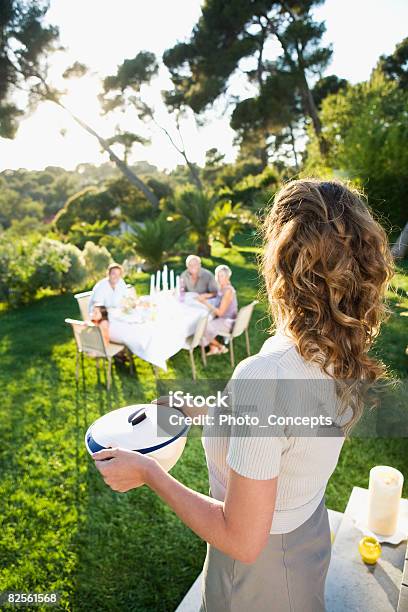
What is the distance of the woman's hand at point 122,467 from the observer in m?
0.83

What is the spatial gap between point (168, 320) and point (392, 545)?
10.1 feet

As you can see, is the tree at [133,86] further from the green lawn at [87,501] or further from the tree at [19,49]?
the green lawn at [87,501]

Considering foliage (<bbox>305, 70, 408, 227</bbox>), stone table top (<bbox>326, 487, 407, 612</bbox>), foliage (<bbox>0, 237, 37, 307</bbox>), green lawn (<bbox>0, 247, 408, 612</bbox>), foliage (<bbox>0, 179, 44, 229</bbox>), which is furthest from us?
foliage (<bbox>0, 179, 44, 229</bbox>)

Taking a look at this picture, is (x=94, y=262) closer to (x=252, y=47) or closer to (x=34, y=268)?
(x=34, y=268)

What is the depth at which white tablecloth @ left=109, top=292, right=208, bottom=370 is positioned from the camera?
424 cm

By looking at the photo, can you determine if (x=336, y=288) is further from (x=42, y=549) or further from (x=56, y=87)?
(x=56, y=87)

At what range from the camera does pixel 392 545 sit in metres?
2.06

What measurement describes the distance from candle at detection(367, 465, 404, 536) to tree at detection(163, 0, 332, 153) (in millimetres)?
11260

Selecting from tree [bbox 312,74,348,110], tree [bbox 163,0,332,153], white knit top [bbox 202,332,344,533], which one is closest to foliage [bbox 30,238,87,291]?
tree [bbox 163,0,332,153]

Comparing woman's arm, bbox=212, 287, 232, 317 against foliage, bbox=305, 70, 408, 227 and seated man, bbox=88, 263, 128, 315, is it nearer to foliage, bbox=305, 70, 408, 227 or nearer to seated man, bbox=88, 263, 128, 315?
→ seated man, bbox=88, 263, 128, 315

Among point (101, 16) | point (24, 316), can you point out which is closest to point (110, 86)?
point (101, 16)

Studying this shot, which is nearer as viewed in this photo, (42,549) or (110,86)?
(42,549)

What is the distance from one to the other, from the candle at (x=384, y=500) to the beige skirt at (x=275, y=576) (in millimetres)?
1171

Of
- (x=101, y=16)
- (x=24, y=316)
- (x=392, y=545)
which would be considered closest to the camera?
(x=392, y=545)
